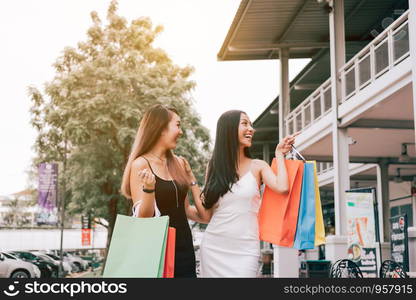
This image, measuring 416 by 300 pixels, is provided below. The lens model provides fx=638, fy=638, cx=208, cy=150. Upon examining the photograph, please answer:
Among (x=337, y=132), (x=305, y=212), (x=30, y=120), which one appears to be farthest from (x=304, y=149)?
(x=305, y=212)

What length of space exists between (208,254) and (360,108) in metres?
12.2

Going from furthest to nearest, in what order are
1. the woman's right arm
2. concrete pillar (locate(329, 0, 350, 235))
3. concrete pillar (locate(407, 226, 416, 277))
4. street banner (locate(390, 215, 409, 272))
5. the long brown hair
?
1. concrete pillar (locate(329, 0, 350, 235))
2. concrete pillar (locate(407, 226, 416, 277))
3. street banner (locate(390, 215, 409, 272))
4. the long brown hair
5. the woman's right arm

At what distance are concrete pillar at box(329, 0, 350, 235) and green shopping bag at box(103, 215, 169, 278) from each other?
44.2 ft

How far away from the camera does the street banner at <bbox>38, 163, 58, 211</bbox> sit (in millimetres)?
25062

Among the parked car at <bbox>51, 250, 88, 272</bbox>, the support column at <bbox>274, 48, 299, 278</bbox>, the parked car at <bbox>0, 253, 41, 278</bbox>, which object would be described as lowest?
the parked car at <bbox>51, 250, 88, 272</bbox>

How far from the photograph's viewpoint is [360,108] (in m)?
14.8

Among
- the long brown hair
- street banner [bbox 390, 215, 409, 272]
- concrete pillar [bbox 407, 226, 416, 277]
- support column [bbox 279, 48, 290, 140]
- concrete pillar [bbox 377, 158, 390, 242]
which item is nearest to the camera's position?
the long brown hair

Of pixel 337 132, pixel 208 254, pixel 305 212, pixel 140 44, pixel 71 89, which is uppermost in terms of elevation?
pixel 140 44

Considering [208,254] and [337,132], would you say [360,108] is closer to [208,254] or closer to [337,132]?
[337,132]

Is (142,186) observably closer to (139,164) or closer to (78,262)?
(139,164)

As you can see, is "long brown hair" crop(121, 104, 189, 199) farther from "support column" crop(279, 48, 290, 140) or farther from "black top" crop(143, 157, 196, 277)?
"support column" crop(279, 48, 290, 140)

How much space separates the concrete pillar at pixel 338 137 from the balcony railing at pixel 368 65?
0.33 metres

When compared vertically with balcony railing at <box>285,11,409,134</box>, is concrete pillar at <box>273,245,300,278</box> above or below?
below

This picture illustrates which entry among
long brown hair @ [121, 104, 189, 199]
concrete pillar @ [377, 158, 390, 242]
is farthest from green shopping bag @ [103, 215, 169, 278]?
concrete pillar @ [377, 158, 390, 242]
